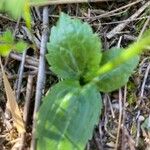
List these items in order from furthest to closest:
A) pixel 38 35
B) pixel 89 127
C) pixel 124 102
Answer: pixel 38 35
pixel 124 102
pixel 89 127

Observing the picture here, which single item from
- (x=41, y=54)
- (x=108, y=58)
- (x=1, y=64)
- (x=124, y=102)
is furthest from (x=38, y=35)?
(x=124, y=102)

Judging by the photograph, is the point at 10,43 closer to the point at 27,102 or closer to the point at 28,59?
the point at 28,59

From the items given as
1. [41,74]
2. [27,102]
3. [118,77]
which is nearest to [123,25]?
[118,77]

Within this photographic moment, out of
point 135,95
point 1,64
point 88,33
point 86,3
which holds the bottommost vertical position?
point 135,95

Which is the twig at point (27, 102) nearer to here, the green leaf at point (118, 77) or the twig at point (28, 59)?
the twig at point (28, 59)

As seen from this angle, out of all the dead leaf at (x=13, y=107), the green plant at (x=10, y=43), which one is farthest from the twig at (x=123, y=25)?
the dead leaf at (x=13, y=107)

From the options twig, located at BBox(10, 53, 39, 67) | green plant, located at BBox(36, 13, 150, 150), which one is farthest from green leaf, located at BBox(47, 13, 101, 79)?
twig, located at BBox(10, 53, 39, 67)

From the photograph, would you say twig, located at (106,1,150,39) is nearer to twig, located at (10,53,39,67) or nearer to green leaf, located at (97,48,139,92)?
green leaf, located at (97,48,139,92)

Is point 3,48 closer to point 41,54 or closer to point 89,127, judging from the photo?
point 41,54
